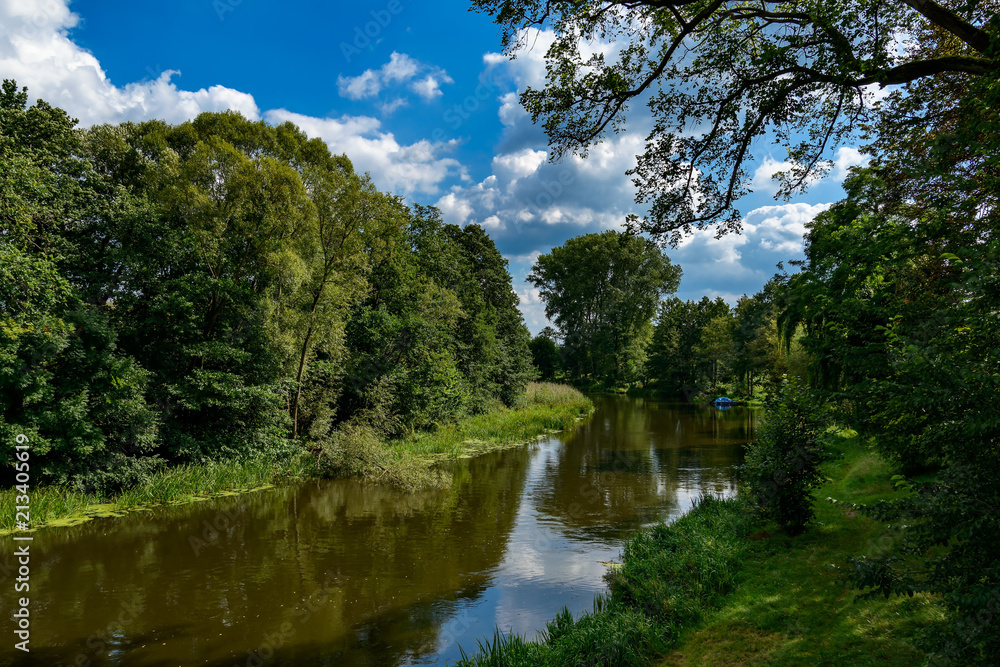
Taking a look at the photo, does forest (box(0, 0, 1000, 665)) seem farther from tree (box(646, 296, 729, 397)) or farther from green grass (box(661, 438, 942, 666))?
tree (box(646, 296, 729, 397))

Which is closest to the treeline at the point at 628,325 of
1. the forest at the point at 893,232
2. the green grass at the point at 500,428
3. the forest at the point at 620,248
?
the green grass at the point at 500,428

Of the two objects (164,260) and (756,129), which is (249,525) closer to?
(164,260)

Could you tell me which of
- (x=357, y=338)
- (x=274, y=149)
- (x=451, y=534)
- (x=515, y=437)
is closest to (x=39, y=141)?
(x=274, y=149)

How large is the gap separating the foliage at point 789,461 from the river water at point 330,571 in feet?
11.7

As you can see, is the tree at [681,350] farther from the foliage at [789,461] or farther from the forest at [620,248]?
the foliage at [789,461]

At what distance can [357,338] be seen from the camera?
22516 millimetres

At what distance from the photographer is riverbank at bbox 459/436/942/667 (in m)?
5.67

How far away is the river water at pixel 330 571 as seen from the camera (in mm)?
7570

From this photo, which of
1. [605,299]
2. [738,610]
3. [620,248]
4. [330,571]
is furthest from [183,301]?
[605,299]

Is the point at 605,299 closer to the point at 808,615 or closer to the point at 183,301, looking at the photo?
the point at 183,301

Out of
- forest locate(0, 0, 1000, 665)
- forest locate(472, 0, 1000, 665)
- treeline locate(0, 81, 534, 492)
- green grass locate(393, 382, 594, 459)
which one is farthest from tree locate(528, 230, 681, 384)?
forest locate(472, 0, 1000, 665)

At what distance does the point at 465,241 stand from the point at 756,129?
30.3 m

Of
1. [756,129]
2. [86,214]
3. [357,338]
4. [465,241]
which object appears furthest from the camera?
[465,241]

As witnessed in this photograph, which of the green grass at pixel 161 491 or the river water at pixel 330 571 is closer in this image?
the river water at pixel 330 571
